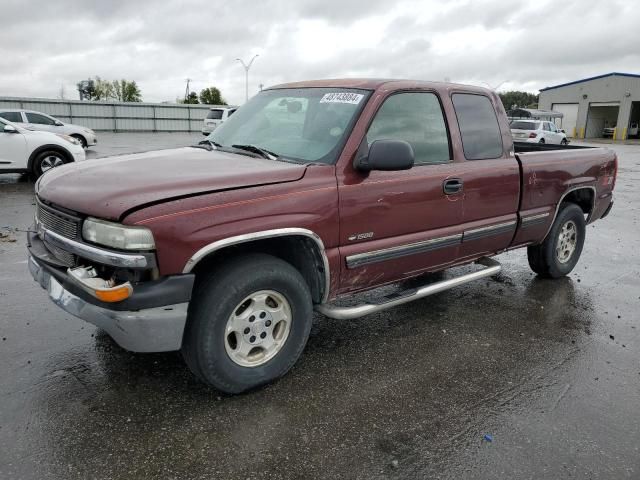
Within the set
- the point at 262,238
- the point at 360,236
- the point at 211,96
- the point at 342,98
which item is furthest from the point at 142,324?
the point at 211,96

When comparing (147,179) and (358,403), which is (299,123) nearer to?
(147,179)

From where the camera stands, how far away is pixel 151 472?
2.56m

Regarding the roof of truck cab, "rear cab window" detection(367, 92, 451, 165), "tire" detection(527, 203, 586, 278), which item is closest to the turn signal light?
"rear cab window" detection(367, 92, 451, 165)

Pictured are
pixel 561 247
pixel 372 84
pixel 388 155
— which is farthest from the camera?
pixel 561 247

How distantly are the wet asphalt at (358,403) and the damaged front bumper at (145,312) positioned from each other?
50 centimetres

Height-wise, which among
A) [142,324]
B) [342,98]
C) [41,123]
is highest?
[342,98]

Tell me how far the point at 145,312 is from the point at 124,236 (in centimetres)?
41

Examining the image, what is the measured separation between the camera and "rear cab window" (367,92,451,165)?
3.83 m

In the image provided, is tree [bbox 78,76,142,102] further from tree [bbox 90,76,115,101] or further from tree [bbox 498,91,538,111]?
tree [bbox 498,91,538,111]

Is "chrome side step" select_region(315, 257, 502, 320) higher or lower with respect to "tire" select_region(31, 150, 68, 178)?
lower

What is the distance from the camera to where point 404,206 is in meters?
3.80

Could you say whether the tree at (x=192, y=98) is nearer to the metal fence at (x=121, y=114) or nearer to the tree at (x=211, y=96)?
the tree at (x=211, y=96)

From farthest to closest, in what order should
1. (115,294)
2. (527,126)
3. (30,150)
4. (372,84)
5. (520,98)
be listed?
(520,98)
(527,126)
(30,150)
(372,84)
(115,294)

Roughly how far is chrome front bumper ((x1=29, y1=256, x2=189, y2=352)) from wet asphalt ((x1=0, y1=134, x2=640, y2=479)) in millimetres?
472
